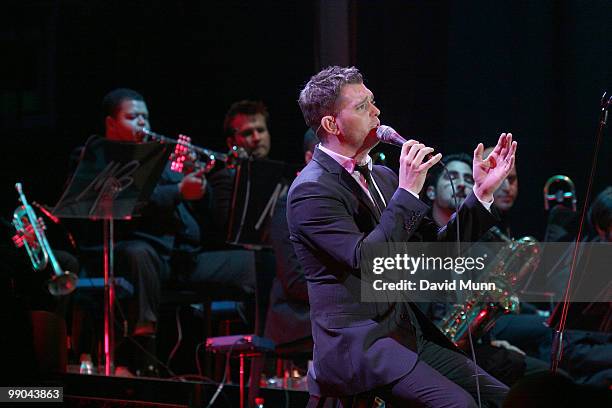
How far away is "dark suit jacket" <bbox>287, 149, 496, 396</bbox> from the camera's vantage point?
2.86 meters

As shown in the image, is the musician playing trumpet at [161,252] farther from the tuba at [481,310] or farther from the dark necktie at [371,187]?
the dark necktie at [371,187]

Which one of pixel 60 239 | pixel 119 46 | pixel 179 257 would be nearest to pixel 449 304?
pixel 179 257

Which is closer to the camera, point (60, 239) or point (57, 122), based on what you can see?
point (60, 239)

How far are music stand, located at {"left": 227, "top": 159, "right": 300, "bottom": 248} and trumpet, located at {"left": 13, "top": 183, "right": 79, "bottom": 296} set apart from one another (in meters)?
1.03

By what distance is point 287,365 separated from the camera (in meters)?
5.43

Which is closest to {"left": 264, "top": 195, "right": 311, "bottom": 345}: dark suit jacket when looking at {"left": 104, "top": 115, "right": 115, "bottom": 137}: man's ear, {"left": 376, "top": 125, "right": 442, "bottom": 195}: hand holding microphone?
{"left": 376, "top": 125, "right": 442, "bottom": 195}: hand holding microphone

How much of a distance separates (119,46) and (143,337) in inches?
104

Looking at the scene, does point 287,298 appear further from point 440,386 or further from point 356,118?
→ point 440,386

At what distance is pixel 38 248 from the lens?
17.5ft

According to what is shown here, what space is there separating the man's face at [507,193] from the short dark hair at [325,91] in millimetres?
2663

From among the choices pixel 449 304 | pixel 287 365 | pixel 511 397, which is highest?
pixel 511 397

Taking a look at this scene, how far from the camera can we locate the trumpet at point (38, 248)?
518 centimetres

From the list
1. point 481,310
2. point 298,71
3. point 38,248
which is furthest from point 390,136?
point 298,71

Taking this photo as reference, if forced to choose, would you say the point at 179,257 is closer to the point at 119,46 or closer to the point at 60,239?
the point at 60,239
